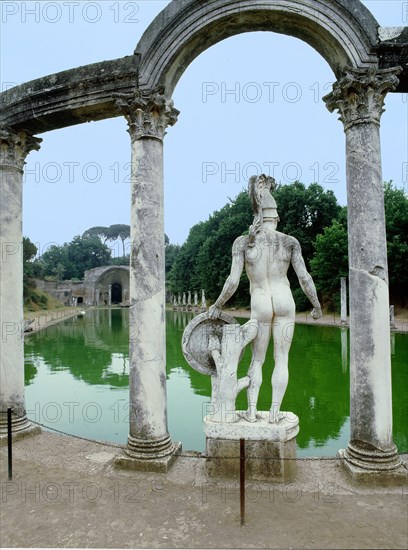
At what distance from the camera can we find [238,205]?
41.4 meters

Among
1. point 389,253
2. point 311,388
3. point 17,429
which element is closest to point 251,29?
point 17,429

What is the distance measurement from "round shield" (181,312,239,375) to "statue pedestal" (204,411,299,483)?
682 mm

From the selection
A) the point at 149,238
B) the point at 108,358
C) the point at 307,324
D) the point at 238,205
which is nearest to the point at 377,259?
the point at 149,238

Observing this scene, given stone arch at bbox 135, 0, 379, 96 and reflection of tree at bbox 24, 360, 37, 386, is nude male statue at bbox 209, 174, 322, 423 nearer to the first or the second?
stone arch at bbox 135, 0, 379, 96

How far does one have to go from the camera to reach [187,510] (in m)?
4.01

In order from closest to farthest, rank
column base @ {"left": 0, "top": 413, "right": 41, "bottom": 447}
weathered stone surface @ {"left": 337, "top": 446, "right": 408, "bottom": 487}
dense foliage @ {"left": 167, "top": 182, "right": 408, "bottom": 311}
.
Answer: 1. weathered stone surface @ {"left": 337, "top": 446, "right": 408, "bottom": 487}
2. column base @ {"left": 0, "top": 413, "right": 41, "bottom": 447}
3. dense foliage @ {"left": 167, "top": 182, "right": 408, "bottom": 311}

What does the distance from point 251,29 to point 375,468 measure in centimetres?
534

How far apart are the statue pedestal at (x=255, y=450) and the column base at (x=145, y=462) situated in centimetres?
52

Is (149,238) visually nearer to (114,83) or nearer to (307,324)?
(114,83)

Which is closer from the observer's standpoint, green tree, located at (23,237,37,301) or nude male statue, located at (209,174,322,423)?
nude male statue, located at (209,174,322,423)

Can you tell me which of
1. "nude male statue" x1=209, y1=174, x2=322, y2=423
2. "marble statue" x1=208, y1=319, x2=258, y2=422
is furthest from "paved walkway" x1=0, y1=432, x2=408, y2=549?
"nude male statue" x1=209, y1=174, x2=322, y2=423

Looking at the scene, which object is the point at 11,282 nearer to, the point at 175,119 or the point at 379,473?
the point at 175,119

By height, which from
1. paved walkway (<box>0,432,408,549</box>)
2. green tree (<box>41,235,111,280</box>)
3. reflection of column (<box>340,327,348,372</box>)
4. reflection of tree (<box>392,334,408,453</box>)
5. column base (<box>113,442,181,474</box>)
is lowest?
reflection of tree (<box>392,334,408,453</box>)

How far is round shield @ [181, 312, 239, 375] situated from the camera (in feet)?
16.7
